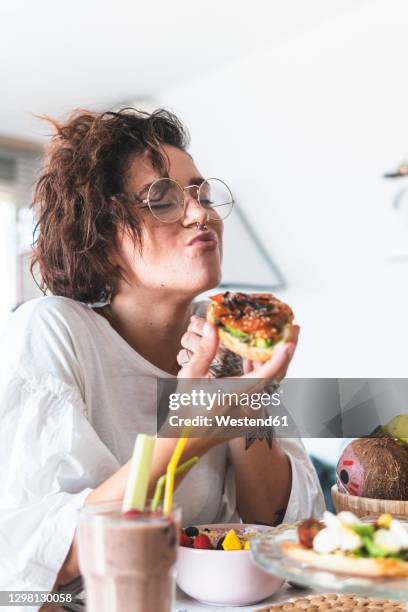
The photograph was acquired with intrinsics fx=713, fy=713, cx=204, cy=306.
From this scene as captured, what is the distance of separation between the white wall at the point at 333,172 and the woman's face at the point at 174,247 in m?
1.84

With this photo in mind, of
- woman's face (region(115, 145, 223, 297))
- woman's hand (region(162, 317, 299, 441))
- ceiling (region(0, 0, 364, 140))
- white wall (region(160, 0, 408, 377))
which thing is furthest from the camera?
ceiling (region(0, 0, 364, 140))

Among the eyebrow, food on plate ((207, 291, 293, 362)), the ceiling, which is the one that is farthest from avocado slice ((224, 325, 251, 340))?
the ceiling

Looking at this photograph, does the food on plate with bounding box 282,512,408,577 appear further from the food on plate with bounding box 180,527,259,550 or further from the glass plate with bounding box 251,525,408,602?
the food on plate with bounding box 180,527,259,550

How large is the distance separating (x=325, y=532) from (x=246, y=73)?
324 cm

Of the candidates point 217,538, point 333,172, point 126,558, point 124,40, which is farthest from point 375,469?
point 124,40

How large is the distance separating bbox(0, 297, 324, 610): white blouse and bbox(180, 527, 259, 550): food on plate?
16 centimetres

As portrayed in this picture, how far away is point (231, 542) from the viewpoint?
962 mm

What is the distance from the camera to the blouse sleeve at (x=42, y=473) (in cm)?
95

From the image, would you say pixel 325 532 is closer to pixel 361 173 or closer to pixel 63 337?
pixel 63 337

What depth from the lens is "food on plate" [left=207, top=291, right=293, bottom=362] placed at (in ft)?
2.97

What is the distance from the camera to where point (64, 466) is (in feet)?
3.46

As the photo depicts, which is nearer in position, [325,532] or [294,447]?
[325,532]

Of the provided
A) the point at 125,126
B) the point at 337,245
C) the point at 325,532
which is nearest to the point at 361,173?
the point at 337,245

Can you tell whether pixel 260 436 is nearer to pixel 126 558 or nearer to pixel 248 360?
pixel 248 360
